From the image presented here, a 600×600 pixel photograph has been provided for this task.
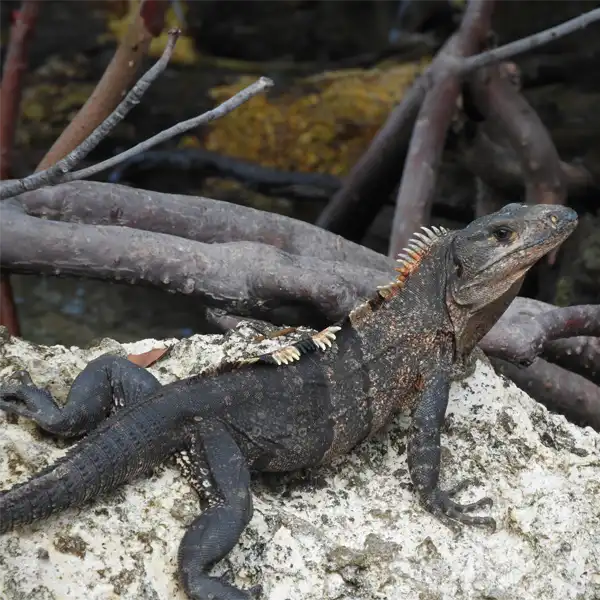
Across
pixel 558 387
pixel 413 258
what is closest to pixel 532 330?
pixel 558 387

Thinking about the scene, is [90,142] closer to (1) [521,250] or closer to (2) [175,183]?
(1) [521,250]

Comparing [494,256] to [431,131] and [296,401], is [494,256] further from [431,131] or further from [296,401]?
[431,131]

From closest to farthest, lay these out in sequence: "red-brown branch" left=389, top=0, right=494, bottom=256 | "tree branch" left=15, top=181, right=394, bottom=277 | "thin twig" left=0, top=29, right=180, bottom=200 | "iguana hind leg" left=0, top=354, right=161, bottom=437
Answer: "thin twig" left=0, top=29, right=180, bottom=200 → "iguana hind leg" left=0, top=354, right=161, bottom=437 → "tree branch" left=15, top=181, right=394, bottom=277 → "red-brown branch" left=389, top=0, right=494, bottom=256

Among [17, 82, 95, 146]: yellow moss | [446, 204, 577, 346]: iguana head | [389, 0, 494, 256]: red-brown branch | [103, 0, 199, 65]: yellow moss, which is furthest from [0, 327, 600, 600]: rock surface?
[103, 0, 199, 65]: yellow moss

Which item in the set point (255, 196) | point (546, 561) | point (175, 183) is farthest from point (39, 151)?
point (546, 561)

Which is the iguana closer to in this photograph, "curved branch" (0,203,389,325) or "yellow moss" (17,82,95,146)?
"curved branch" (0,203,389,325)

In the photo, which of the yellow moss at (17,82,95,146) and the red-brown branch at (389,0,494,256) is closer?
the red-brown branch at (389,0,494,256)
